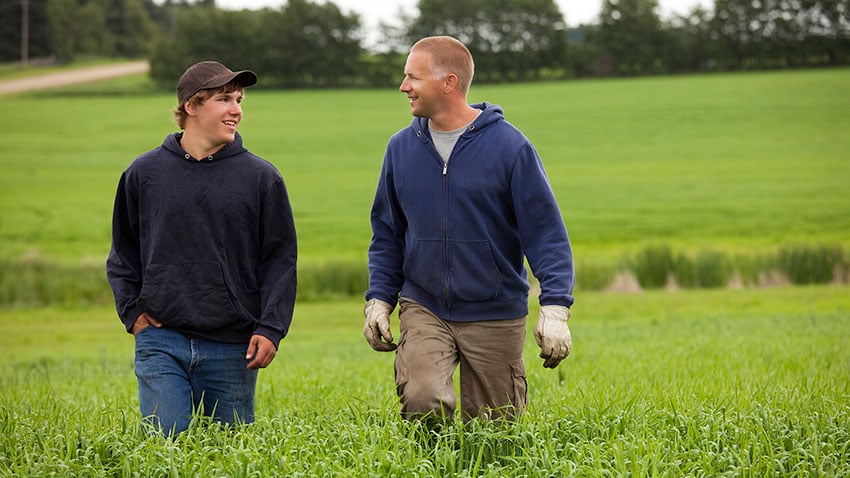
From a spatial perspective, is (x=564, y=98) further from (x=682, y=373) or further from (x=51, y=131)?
(x=682, y=373)

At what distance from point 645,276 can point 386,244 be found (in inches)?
689

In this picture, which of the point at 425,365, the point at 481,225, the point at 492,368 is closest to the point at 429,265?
the point at 481,225

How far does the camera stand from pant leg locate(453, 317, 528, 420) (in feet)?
18.7

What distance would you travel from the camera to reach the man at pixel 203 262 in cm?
548

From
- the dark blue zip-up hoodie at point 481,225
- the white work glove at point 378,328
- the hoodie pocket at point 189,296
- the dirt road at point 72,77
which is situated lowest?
the dirt road at point 72,77

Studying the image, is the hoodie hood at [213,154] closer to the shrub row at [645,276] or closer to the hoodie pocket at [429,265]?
the hoodie pocket at [429,265]

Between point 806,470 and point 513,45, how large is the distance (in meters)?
68.6

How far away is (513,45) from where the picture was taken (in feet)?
236

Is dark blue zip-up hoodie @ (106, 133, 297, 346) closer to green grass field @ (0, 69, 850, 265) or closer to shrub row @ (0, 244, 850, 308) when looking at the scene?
shrub row @ (0, 244, 850, 308)

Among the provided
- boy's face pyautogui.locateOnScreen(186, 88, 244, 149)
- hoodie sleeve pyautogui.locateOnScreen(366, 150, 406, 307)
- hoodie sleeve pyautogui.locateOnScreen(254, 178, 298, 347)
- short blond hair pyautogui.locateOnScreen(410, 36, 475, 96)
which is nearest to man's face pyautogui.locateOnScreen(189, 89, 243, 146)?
boy's face pyautogui.locateOnScreen(186, 88, 244, 149)

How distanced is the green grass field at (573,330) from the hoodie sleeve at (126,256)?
608 mm

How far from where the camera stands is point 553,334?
5.38 metres

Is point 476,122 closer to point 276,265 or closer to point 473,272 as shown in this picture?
point 473,272

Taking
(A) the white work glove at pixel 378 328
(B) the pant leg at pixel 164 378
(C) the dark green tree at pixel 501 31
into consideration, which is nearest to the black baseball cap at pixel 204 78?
(B) the pant leg at pixel 164 378
